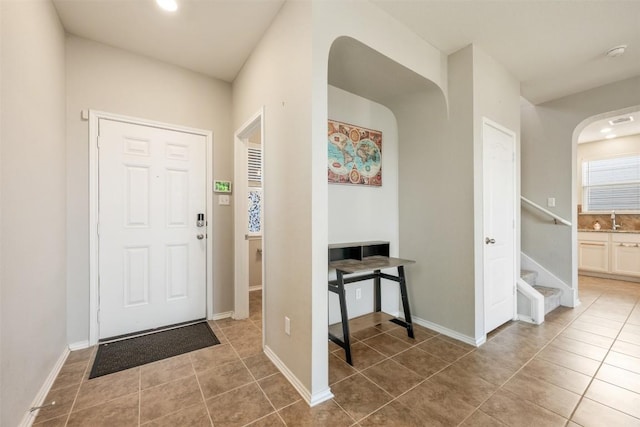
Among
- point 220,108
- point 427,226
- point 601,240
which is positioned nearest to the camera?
point 427,226

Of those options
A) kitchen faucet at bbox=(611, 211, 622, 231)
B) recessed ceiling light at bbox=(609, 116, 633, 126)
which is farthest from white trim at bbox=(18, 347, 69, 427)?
kitchen faucet at bbox=(611, 211, 622, 231)

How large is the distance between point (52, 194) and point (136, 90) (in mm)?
1214

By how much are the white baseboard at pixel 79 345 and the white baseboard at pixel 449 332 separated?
308cm

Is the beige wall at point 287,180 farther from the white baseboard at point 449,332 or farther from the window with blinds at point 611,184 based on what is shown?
the window with blinds at point 611,184

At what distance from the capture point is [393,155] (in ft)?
9.82

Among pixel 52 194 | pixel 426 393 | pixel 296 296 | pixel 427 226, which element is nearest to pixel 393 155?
pixel 427 226

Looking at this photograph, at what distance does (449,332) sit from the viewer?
251 cm

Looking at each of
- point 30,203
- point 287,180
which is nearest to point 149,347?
point 30,203

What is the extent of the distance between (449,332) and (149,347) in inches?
108

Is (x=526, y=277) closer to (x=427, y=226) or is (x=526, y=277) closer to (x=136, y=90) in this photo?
(x=427, y=226)

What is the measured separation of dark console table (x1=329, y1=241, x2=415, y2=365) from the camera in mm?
2057

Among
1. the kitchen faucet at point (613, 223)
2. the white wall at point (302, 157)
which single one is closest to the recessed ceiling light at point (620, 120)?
the kitchen faucet at point (613, 223)

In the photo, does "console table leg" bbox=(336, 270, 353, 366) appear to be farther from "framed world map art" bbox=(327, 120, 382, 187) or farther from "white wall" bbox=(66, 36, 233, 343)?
"white wall" bbox=(66, 36, 233, 343)

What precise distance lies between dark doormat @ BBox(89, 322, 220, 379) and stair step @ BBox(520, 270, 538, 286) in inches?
144
